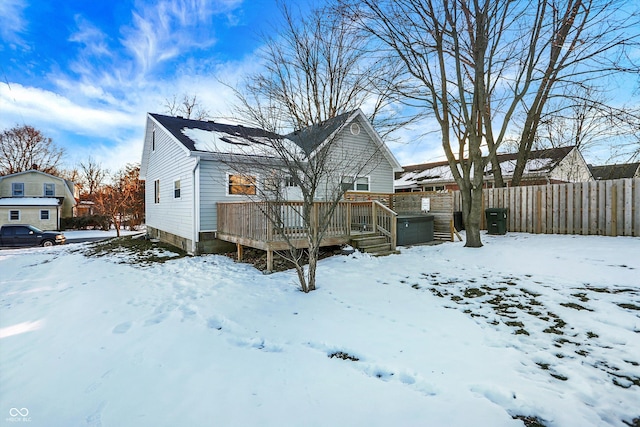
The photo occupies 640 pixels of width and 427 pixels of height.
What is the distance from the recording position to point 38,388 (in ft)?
9.79

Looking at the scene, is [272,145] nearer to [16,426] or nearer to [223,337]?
[223,337]

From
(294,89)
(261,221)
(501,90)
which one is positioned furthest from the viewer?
(501,90)

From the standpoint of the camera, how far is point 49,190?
1164 inches

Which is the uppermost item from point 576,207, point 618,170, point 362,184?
point 618,170

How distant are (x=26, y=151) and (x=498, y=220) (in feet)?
153

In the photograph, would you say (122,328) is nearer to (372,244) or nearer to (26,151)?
(372,244)

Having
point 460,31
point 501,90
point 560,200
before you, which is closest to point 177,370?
point 460,31

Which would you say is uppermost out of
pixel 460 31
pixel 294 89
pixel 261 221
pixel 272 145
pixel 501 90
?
pixel 460 31

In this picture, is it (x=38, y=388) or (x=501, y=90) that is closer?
(x=38, y=388)

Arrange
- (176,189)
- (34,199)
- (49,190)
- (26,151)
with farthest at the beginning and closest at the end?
(26,151), (49,190), (34,199), (176,189)

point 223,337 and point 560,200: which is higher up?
point 560,200

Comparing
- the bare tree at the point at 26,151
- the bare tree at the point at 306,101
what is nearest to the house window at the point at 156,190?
the bare tree at the point at 306,101

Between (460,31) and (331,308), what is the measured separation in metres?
8.91

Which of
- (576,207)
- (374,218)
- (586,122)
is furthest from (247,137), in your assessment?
(586,122)
